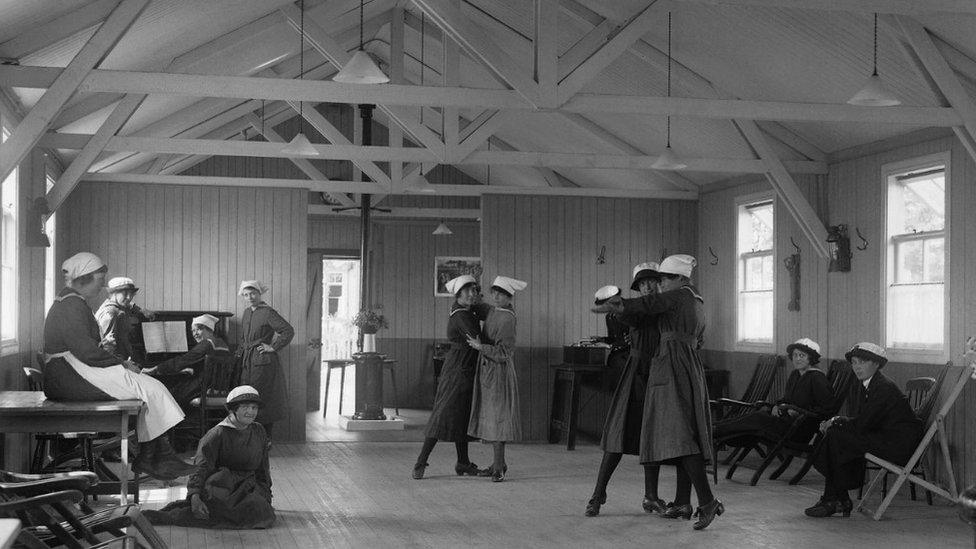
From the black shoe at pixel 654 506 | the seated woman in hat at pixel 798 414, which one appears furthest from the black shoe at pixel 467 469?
the black shoe at pixel 654 506

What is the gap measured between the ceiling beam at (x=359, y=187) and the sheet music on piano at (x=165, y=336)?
59.0 inches

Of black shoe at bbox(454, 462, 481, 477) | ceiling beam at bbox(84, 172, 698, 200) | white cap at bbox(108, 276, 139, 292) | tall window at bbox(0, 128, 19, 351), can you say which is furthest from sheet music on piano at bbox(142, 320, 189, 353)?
black shoe at bbox(454, 462, 481, 477)

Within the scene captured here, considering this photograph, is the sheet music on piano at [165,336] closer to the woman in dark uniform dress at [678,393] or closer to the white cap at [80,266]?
the white cap at [80,266]

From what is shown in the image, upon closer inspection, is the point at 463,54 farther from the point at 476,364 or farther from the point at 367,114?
the point at 476,364

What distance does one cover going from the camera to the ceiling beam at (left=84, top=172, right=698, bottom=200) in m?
11.2

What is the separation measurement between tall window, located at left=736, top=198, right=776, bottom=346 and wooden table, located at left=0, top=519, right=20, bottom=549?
9307 mm

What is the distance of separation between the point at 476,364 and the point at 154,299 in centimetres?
405

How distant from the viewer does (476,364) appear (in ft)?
29.0

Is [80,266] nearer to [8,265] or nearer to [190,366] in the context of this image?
[8,265]

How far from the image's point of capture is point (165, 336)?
10.8 m

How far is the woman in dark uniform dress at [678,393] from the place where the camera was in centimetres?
655

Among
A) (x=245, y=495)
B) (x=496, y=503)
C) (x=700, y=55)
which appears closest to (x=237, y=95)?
(x=245, y=495)

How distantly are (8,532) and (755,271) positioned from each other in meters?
9.85

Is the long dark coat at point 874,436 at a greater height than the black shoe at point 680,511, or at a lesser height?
greater
